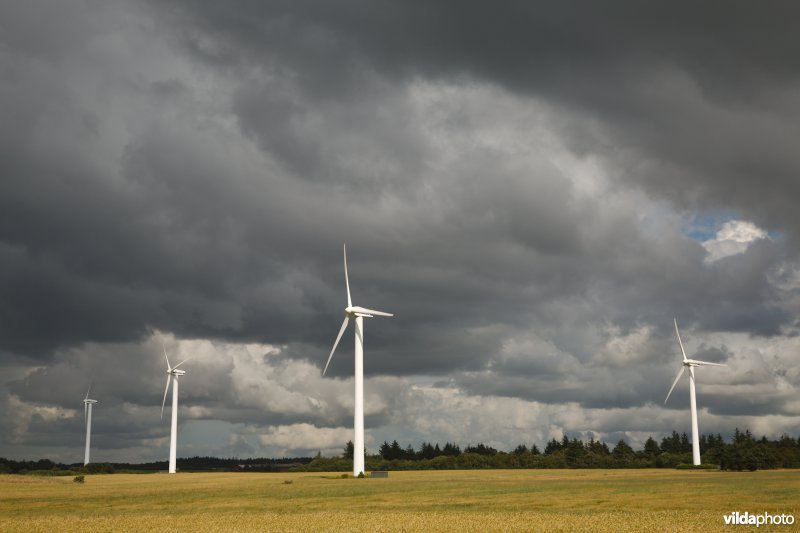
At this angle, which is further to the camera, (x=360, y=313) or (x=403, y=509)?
(x=360, y=313)

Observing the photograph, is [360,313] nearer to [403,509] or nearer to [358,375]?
[358,375]

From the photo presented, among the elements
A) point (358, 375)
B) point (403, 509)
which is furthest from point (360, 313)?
point (403, 509)

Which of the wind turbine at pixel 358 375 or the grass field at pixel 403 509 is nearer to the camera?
the grass field at pixel 403 509

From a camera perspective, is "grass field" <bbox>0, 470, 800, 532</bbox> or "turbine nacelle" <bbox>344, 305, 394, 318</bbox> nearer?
"grass field" <bbox>0, 470, 800, 532</bbox>

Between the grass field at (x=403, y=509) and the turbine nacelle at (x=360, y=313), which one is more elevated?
the turbine nacelle at (x=360, y=313)

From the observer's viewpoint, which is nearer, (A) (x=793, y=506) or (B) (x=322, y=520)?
(B) (x=322, y=520)

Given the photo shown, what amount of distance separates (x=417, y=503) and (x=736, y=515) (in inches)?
1126

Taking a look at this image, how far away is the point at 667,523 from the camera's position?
1902 inches

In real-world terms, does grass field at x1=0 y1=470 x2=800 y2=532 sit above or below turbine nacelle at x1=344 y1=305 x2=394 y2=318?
below

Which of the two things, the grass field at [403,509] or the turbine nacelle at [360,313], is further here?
the turbine nacelle at [360,313]

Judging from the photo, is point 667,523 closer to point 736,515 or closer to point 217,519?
point 736,515

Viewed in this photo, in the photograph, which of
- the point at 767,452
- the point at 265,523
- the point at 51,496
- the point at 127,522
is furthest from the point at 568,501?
the point at 767,452

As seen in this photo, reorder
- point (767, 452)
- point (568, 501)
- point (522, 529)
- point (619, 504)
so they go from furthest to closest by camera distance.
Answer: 1. point (767, 452)
2. point (568, 501)
3. point (619, 504)
4. point (522, 529)

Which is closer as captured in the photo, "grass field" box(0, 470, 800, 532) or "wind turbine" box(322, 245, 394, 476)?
"grass field" box(0, 470, 800, 532)
